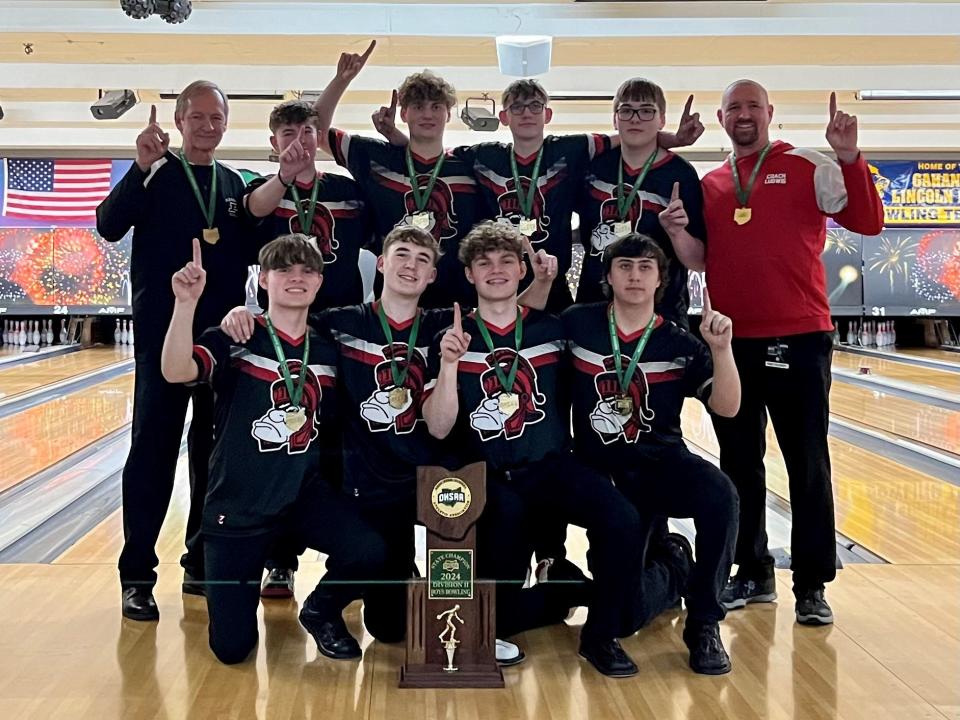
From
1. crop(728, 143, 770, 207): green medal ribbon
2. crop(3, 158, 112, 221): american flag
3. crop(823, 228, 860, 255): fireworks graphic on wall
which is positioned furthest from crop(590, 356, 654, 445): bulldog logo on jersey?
crop(823, 228, 860, 255): fireworks graphic on wall

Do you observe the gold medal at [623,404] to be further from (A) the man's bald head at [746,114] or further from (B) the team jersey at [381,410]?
(A) the man's bald head at [746,114]

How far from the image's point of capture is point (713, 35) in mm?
7109

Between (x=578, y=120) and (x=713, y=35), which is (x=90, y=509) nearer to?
(x=713, y=35)

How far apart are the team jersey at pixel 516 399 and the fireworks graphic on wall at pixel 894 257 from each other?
11484 mm

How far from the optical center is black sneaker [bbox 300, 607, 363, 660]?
2.44m

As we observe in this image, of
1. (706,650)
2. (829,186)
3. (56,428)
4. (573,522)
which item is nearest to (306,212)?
(573,522)

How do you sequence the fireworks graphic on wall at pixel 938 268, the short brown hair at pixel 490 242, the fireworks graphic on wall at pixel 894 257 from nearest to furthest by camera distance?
the short brown hair at pixel 490 242, the fireworks graphic on wall at pixel 938 268, the fireworks graphic on wall at pixel 894 257

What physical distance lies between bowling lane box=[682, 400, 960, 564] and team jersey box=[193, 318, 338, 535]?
202 cm

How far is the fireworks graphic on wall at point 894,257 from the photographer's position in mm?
12766

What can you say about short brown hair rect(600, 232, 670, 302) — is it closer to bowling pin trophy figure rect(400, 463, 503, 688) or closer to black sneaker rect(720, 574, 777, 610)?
bowling pin trophy figure rect(400, 463, 503, 688)

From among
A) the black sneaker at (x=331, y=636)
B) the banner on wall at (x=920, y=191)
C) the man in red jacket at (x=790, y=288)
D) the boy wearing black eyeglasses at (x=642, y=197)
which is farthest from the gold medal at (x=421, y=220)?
the banner on wall at (x=920, y=191)

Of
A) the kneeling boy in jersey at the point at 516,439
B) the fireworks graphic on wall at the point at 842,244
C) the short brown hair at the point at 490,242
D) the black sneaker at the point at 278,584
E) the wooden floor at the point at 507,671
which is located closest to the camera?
the wooden floor at the point at 507,671

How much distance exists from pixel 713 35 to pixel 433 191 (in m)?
4.98

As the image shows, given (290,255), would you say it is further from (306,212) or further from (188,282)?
(306,212)
